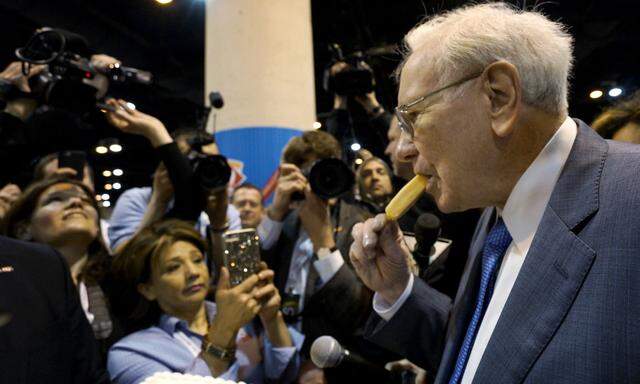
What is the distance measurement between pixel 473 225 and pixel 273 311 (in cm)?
78

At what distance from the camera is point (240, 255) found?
1909mm

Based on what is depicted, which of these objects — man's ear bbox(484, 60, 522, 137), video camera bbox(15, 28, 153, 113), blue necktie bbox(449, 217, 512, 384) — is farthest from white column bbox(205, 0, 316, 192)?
man's ear bbox(484, 60, 522, 137)

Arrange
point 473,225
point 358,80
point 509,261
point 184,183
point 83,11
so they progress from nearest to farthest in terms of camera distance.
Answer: point 509,261
point 473,225
point 184,183
point 358,80
point 83,11

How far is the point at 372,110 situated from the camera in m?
2.99

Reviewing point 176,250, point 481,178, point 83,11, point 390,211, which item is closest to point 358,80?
point 176,250

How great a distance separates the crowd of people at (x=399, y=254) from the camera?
91cm

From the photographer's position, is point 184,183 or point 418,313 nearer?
point 418,313

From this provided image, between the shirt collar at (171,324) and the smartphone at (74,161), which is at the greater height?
the smartphone at (74,161)

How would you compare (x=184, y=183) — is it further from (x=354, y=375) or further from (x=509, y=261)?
(x=509, y=261)

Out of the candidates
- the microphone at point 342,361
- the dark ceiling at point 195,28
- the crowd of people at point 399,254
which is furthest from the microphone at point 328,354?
the dark ceiling at point 195,28

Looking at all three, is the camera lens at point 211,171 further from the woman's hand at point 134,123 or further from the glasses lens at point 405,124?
the glasses lens at point 405,124

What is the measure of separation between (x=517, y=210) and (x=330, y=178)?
3.67ft

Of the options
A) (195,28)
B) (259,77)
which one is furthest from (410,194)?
(195,28)

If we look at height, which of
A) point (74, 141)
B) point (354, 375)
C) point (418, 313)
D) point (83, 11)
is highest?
point (83, 11)
